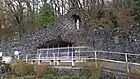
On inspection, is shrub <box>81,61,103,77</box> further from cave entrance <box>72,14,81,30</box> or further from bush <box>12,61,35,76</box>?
cave entrance <box>72,14,81,30</box>

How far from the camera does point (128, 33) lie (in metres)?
26.8

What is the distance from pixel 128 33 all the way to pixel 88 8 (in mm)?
9975

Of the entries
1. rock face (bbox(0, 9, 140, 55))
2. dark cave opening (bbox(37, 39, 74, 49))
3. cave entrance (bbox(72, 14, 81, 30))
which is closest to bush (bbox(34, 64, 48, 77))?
rock face (bbox(0, 9, 140, 55))

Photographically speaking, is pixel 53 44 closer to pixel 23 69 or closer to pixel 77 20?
pixel 77 20

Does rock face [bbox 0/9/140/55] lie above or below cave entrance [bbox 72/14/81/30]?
below

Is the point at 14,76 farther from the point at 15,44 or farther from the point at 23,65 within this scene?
the point at 15,44

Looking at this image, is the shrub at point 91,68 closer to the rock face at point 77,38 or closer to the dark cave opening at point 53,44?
the rock face at point 77,38

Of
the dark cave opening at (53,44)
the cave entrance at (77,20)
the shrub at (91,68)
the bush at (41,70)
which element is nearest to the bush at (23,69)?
the bush at (41,70)

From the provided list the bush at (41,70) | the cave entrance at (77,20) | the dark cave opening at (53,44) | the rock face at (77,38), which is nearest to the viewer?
the bush at (41,70)

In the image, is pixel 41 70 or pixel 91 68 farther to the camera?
pixel 41 70

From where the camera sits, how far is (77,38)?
29.1m

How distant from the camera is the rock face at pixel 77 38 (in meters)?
26.3

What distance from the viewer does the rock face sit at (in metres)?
26.3

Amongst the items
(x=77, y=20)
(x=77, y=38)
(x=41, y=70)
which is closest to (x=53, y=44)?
(x=77, y=38)
